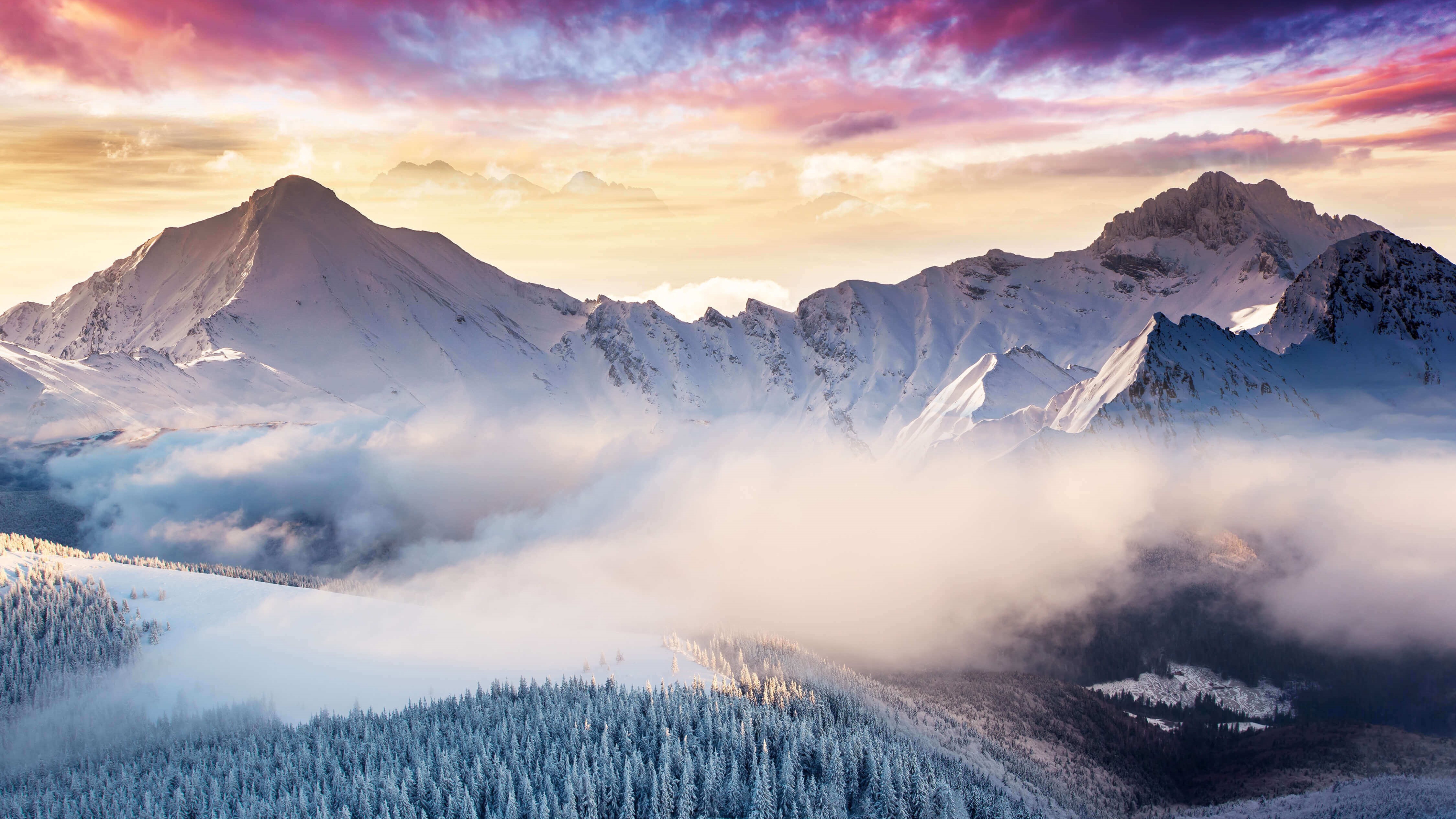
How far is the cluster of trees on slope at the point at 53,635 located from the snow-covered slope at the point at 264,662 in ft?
12.3

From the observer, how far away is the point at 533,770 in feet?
426

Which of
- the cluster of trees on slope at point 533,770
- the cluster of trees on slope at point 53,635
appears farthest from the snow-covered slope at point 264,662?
the cluster of trees on slope at point 533,770

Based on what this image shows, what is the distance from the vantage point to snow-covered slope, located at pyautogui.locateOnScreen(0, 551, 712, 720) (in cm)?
16038

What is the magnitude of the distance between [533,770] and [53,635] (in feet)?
337

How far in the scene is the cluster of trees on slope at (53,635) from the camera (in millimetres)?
149625

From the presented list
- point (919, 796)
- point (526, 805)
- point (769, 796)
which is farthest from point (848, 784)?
point (526, 805)

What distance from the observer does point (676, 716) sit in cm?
14812

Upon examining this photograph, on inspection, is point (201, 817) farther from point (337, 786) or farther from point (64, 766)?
point (64, 766)

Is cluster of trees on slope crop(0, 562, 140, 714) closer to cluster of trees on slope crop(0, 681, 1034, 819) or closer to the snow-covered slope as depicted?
the snow-covered slope

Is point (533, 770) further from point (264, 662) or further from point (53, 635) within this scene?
point (53, 635)

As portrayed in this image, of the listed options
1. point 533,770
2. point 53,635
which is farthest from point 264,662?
point 533,770

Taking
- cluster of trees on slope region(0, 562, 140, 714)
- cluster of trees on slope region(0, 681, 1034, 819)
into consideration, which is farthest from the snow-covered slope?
cluster of trees on slope region(0, 681, 1034, 819)

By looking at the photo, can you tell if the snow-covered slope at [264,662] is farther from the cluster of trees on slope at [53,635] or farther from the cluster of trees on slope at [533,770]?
the cluster of trees on slope at [533,770]

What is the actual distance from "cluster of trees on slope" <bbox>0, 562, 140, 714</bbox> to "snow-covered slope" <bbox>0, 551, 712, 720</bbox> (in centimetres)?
375
